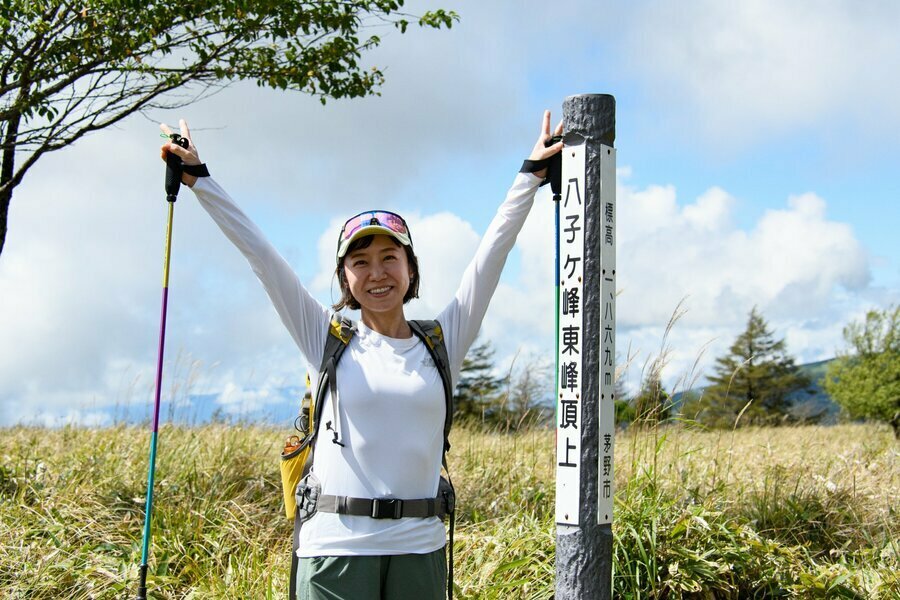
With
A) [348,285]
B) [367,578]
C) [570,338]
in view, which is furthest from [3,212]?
[367,578]

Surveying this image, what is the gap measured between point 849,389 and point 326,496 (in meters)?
28.3

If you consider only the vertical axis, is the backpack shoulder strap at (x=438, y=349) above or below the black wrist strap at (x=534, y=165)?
below

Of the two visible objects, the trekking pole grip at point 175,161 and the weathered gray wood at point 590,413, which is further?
the weathered gray wood at point 590,413

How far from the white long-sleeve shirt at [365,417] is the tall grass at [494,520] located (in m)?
1.71

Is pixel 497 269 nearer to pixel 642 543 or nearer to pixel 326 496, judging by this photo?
pixel 326 496

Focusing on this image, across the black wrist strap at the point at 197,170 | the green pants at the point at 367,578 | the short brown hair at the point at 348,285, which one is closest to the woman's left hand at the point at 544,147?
the short brown hair at the point at 348,285

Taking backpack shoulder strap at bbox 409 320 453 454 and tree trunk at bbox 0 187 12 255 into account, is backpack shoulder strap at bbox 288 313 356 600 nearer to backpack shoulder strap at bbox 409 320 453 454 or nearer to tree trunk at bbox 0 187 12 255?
backpack shoulder strap at bbox 409 320 453 454

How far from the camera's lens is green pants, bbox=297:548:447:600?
2439 millimetres

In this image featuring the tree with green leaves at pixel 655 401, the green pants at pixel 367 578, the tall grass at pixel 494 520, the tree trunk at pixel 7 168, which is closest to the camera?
the green pants at pixel 367 578

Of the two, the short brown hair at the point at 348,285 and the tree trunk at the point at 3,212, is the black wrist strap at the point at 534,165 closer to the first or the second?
the short brown hair at the point at 348,285

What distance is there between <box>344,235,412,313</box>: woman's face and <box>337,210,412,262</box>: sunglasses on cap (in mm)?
46

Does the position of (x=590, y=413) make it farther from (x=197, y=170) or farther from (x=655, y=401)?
(x=655, y=401)

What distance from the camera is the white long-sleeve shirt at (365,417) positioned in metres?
2.50

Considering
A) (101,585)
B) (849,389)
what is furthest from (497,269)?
(849,389)
